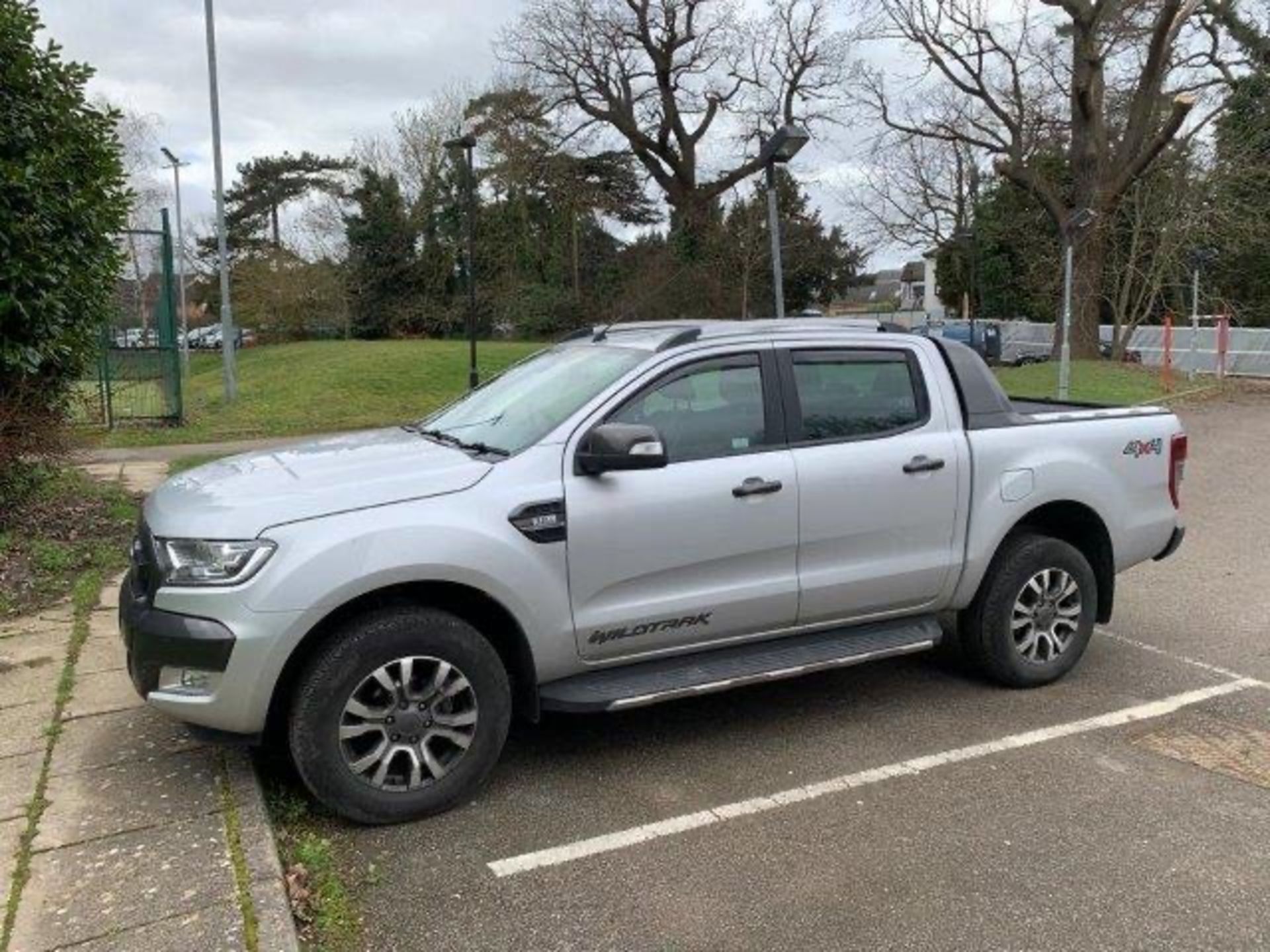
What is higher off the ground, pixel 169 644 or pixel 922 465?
pixel 922 465

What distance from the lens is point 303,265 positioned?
47094 mm

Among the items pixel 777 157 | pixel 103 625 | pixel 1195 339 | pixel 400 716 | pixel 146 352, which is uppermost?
pixel 777 157

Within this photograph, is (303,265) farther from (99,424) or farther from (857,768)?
(857,768)

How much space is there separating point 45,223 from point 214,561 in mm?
4835

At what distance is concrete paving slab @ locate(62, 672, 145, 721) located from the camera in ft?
15.2

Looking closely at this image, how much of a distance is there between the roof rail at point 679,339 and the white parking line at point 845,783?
1.85 meters

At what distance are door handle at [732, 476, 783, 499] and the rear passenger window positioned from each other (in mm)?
307

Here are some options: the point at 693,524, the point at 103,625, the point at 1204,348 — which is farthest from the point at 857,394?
the point at 1204,348

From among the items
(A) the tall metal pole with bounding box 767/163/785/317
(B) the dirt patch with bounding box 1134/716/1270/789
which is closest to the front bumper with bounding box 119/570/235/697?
(B) the dirt patch with bounding box 1134/716/1270/789

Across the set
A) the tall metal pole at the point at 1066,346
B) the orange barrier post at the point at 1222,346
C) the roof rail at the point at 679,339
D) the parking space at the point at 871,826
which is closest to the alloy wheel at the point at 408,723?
the parking space at the point at 871,826

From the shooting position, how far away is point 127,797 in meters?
3.81

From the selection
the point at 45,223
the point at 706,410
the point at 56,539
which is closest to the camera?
the point at 706,410

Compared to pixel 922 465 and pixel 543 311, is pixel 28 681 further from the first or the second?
pixel 543 311

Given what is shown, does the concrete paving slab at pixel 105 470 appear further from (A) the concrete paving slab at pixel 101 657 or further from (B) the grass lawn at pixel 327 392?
(A) the concrete paving slab at pixel 101 657
